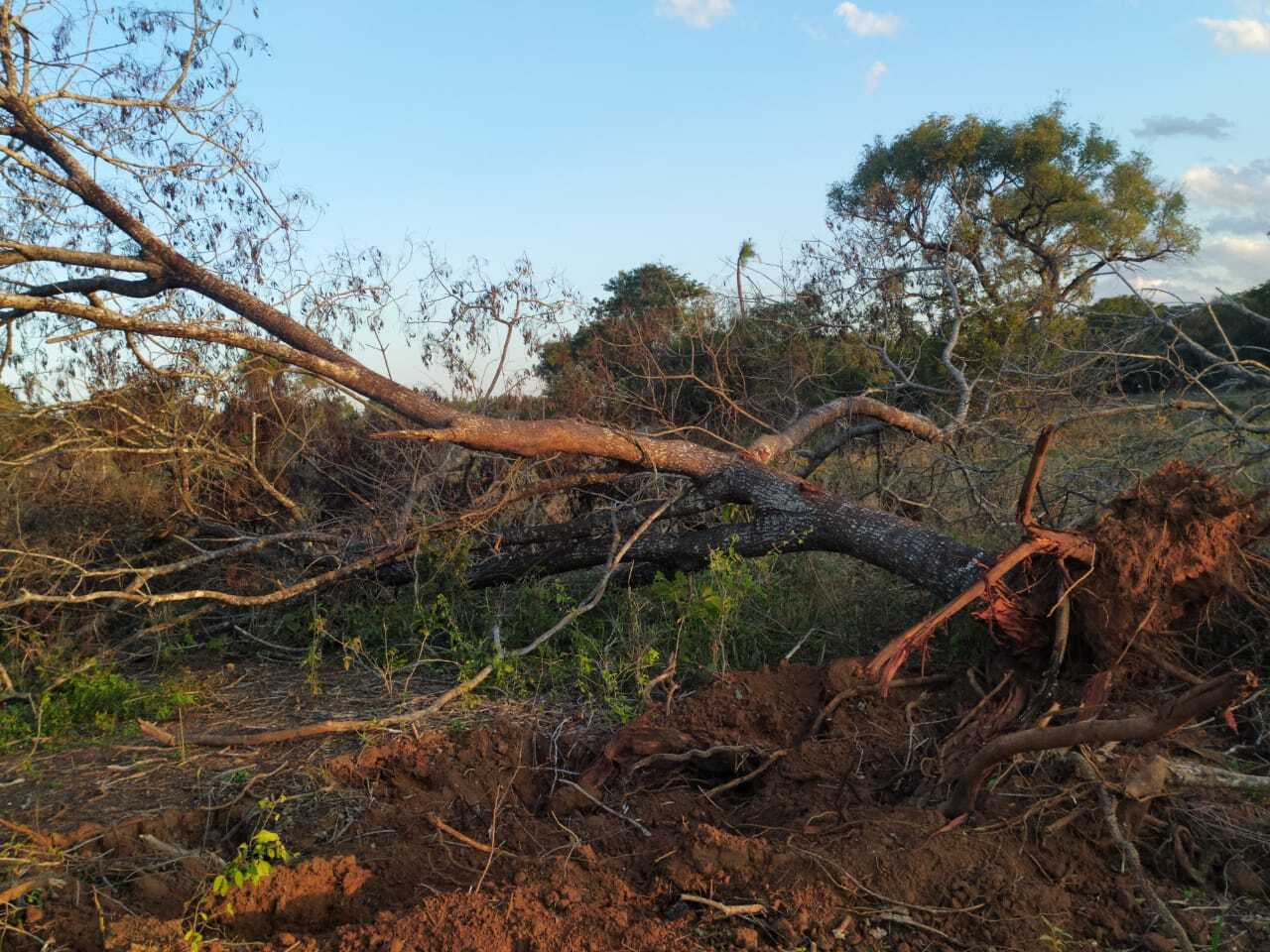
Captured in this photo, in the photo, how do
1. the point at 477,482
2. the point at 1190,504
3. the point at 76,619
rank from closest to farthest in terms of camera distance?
the point at 1190,504
the point at 76,619
the point at 477,482

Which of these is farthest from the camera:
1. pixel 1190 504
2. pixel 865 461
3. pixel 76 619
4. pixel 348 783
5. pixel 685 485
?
pixel 865 461

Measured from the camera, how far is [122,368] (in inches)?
258

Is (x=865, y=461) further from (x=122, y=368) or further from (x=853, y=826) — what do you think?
(x=122, y=368)

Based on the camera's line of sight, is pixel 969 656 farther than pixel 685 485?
No

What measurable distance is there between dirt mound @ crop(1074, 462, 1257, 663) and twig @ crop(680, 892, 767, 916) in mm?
2313

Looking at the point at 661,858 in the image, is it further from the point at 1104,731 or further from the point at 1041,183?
the point at 1041,183

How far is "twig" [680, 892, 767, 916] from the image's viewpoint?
2.59 meters

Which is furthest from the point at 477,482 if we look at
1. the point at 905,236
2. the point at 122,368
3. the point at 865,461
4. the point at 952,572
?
the point at 905,236

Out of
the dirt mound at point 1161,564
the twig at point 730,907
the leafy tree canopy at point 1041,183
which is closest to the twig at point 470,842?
the twig at point 730,907

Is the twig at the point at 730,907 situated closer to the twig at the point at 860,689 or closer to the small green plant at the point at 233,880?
the small green plant at the point at 233,880

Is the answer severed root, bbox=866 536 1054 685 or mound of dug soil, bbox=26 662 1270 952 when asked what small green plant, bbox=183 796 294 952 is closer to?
mound of dug soil, bbox=26 662 1270 952

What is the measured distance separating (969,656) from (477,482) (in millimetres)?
3782

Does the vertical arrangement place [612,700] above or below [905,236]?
below

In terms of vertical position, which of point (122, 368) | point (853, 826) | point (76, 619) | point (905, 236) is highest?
point (905, 236)
